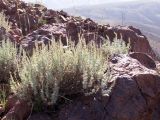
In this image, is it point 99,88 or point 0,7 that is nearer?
point 99,88

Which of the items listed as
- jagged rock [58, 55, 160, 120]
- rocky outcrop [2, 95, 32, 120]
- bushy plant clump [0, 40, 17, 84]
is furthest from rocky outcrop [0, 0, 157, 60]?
jagged rock [58, 55, 160, 120]

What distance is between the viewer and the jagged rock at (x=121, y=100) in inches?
203

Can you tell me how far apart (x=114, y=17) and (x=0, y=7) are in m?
113

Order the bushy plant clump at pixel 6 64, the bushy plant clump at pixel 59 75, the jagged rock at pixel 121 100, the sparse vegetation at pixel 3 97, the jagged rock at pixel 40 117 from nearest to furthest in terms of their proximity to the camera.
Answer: the jagged rock at pixel 121 100, the jagged rock at pixel 40 117, the bushy plant clump at pixel 59 75, the sparse vegetation at pixel 3 97, the bushy plant clump at pixel 6 64

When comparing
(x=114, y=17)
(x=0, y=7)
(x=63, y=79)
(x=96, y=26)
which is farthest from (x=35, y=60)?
(x=114, y=17)

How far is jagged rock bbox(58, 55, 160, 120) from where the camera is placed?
16.9ft

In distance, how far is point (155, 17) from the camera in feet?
471

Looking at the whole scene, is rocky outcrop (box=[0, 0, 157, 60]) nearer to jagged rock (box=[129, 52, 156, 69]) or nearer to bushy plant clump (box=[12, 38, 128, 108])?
jagged rock (box=[129, 52, 156, 69])

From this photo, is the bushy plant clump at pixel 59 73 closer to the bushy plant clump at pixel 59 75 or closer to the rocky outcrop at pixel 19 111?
the bushy plant clump at pixel 59 75

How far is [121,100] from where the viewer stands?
17.1 feet

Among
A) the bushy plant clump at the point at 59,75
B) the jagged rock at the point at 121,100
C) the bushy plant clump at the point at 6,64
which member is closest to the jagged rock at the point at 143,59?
the jagged rock at the point at 121,100

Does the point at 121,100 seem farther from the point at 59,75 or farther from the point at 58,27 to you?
the point at 58,27

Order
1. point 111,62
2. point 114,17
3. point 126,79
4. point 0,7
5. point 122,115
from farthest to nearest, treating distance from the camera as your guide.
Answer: point 114,17 → point 0,7 → point 111,62 → point 126,79 → point 122,115

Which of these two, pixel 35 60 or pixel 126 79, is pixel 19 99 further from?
pixel 126 79
